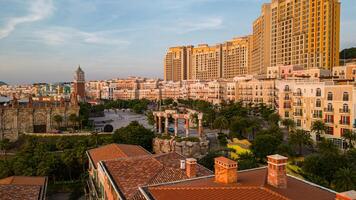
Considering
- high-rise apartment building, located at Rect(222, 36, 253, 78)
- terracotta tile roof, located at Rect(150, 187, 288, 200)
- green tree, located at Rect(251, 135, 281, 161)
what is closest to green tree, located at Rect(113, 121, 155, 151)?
green tree, located at Rect(251, 135, 281, 161)

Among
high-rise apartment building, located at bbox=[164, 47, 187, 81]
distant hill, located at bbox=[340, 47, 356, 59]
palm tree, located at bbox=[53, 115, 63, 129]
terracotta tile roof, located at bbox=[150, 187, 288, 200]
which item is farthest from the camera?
high-rise apartment building, located at bbox=[164, 47, 187, 81]

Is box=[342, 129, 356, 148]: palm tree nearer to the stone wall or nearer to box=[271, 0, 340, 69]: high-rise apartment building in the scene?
the stone wall

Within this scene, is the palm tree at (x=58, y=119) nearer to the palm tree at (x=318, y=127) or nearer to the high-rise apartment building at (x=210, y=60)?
the palm tree at (x=318, y=127)

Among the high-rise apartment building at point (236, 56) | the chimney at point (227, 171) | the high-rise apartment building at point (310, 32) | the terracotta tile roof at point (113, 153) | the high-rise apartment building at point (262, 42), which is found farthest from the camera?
the high-rise apartment building at point (236, 56)

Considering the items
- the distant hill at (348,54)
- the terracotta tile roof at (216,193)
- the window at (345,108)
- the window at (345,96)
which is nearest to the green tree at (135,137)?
the window at (345,108)

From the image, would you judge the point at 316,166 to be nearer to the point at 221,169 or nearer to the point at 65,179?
the point at 221,169
